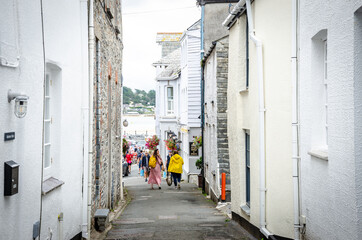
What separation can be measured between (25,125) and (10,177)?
0.81 m

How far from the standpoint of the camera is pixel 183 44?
26094mm

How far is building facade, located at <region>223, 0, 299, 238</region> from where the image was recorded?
24.4 feet

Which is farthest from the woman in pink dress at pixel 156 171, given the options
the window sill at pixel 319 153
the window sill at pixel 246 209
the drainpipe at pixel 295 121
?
the window sill at pixel 319 153

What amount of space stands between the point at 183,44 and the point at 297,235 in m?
20.4

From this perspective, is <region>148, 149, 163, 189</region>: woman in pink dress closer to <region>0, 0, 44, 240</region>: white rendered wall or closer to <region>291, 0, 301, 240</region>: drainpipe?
<region>291, 0, 301, 240</region>: drainpipe

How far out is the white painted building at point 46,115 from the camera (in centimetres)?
474

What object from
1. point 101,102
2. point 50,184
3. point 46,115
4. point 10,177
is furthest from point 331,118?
point 101,102

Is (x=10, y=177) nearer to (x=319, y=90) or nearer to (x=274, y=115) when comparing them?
(x=319, y=90)

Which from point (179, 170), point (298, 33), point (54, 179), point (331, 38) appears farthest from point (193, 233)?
point (179, 170)

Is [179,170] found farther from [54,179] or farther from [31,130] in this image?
[31,130]

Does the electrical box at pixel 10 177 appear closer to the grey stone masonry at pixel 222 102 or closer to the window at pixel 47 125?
the window at pixel 47 125

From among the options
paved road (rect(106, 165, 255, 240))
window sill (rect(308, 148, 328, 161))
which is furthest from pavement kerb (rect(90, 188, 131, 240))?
window sill (rect(308, 148, 328, 161))

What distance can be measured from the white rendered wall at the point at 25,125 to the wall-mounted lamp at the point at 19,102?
0.06m

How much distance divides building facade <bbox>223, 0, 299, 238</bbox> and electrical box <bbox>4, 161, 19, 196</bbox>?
450 cm
